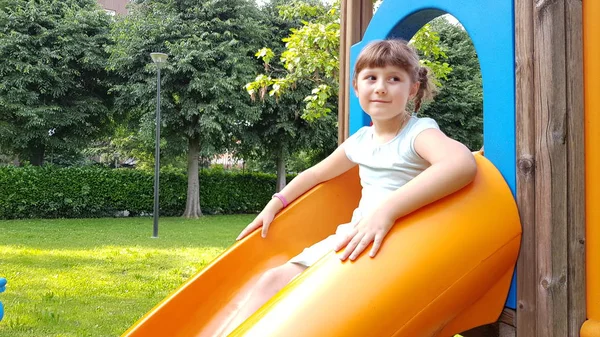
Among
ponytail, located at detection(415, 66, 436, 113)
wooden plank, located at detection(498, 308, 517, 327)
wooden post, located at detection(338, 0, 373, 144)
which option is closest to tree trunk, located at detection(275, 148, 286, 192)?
wooden post, located at detection(338, 0, 373, 144)

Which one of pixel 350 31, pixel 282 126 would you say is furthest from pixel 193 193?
pixel 350 31

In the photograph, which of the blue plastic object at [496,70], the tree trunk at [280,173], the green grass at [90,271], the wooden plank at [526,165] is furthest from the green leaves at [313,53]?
the tree trunk at [280,173]

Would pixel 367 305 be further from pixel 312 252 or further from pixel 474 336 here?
pixel 474 336

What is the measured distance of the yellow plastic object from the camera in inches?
60.6

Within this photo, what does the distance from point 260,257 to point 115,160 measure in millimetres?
26581

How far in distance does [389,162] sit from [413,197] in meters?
0.36

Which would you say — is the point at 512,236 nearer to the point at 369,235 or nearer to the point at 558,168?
the point at 558,168

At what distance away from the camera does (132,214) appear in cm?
1574

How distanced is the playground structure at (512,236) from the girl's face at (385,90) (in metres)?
0.30

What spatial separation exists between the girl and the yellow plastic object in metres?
0.32

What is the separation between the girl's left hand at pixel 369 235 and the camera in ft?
5.14

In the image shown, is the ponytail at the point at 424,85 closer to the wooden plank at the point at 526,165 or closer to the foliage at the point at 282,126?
the wooden plank at the point at 526,165

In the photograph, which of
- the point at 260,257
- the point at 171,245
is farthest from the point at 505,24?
the point at 171,245

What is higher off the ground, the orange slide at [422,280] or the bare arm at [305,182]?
the bare arm at [305,182]
